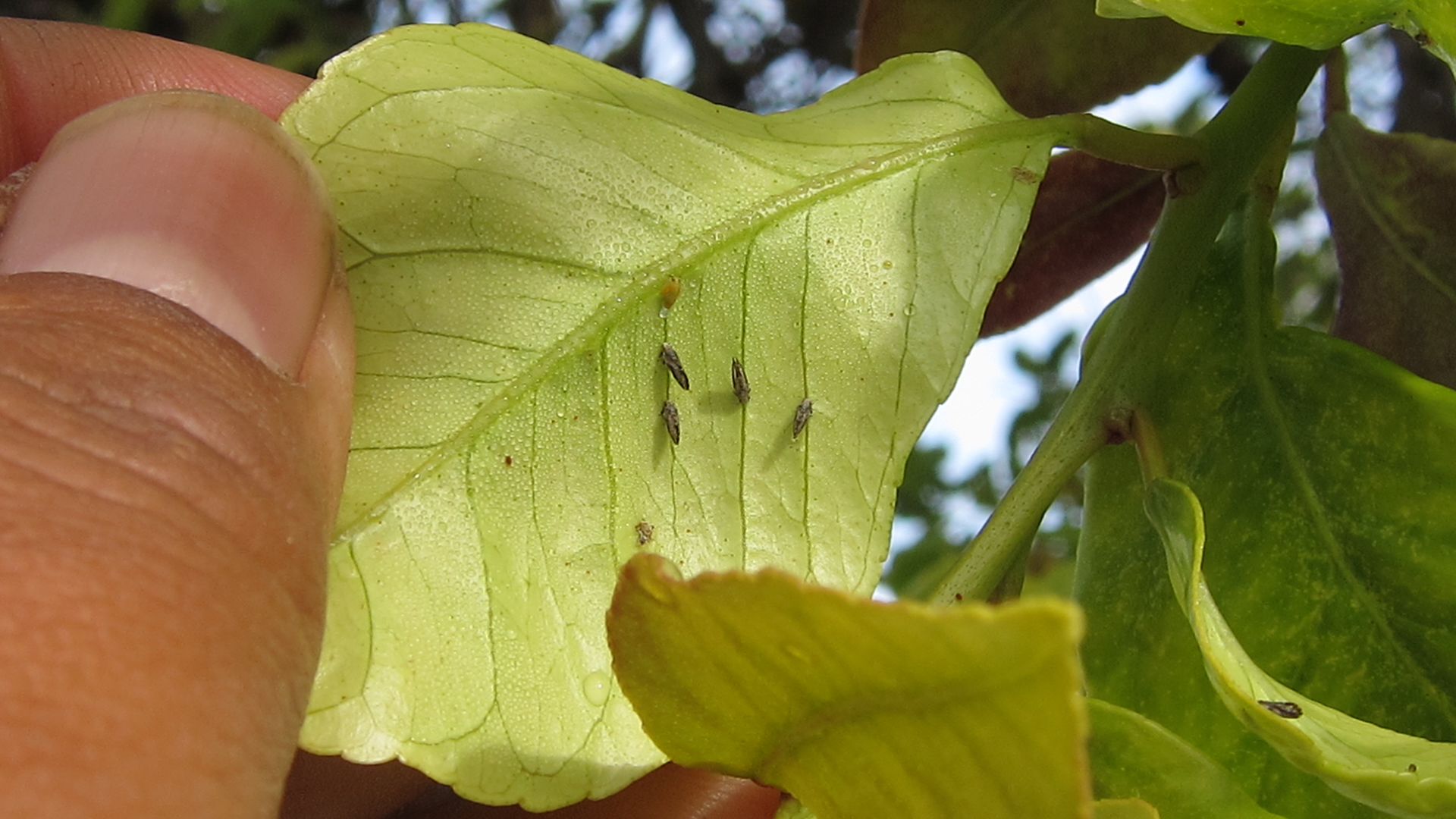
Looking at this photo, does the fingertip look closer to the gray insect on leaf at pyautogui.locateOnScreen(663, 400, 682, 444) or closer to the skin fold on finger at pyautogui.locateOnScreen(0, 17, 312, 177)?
the gray insect on leaf at pyautogui.locateOnScreen(663, 400, 682, 444)

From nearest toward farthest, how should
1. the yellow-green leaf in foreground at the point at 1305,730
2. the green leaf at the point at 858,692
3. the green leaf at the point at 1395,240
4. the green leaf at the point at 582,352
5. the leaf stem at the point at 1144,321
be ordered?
1. the green leaf at the point at 858,692
2. the yellow-green leaf in foreground at the point at 1305,730
3. the green leaf at the point at 582,352
4. the leaf stem at the point at 1144,321
5. the green leaf at the point at 1395,240

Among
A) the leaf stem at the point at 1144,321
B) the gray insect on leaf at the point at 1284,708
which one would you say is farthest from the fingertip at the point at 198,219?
the gray insect on leaf at the point at 1284,708

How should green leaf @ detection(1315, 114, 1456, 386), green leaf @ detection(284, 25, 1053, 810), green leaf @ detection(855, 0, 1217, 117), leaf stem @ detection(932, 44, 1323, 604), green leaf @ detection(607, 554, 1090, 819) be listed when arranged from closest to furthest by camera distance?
green leaf @ detection(607, 554, 1090, 819)
green leaf @ detection(284, 25, 1053, 810)
leaf stem @ detection(932, 44, 1323, 604)
green leaf @ detection(1315, 114, 1456, 386)
green leaf @ detection(855, 0, 1217, 117)

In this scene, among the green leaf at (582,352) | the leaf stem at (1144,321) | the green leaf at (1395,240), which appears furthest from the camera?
the green leaf at (1395,240)

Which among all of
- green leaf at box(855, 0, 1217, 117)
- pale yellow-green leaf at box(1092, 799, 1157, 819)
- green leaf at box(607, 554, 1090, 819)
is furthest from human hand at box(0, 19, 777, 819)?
green leaf at box(855, 0, 1217, 117)

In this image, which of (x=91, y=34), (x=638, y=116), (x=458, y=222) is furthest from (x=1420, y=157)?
(x=91, y=34)

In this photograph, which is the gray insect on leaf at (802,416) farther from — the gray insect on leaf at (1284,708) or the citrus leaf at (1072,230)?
the citrus leaf at (1072,230)

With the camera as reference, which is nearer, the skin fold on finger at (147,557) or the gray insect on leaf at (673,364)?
the skin fold on finger at (147,557)
